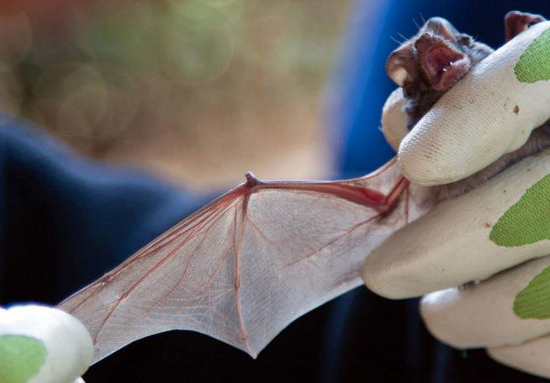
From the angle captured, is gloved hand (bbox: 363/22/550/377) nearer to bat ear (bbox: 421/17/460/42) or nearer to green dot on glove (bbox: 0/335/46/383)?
bat ear (bbox: 421/17/460/42)

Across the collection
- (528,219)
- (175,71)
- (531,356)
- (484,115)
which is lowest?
(531,356)

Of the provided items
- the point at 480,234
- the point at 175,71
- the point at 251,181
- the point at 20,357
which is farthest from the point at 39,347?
the point at 175,71

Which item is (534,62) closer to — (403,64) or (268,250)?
(403,64)

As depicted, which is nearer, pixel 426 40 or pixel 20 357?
pixel 20 357

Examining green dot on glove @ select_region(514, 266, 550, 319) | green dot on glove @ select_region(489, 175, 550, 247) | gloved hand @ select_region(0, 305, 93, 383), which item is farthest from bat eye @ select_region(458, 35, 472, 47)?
gloved hand @ select_region(0, 305, 93, 383)

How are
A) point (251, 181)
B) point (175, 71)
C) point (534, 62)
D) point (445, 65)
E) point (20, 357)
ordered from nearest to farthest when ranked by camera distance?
→ point (20, 357)
point (534, 62)
point (445, 65)
point (251, 181)
point (175, 71)

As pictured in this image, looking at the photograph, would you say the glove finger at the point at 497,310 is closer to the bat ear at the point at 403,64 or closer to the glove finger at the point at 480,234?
the glove finger at the point at 480,234
